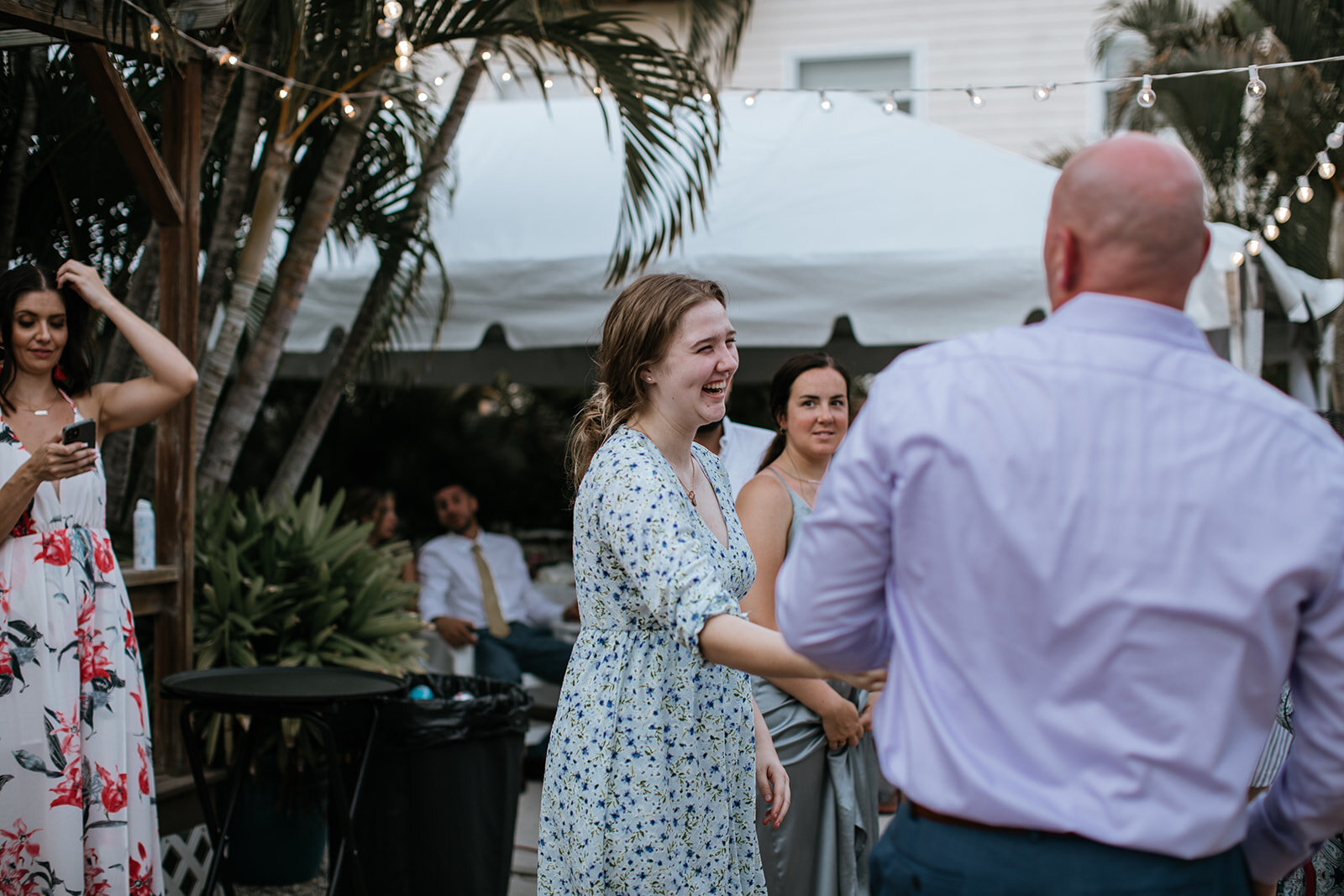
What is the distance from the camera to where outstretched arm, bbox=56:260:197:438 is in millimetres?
3535

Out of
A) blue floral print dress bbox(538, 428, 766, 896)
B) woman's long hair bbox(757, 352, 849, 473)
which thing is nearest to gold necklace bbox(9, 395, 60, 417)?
blue floral print dress bbox(538, 428, 766, 896)

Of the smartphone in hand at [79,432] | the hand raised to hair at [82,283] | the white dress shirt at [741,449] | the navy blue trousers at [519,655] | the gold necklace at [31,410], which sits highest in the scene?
the hand raised to hair at [82,283]

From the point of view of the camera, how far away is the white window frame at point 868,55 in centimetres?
1188

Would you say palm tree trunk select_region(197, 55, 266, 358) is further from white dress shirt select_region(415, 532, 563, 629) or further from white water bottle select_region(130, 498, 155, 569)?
white dress shirt select_region(415, 532, 563, 629)

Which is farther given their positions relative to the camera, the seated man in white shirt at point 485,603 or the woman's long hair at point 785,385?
the seated man in white shirt at point 485,603

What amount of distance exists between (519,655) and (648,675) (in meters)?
4.46

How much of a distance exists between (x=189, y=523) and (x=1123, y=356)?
3617 millimetres

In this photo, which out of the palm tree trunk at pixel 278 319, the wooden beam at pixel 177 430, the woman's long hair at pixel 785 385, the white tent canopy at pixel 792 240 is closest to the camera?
the woman's long hair at pixel 785 385

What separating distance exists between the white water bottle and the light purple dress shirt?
321 cm

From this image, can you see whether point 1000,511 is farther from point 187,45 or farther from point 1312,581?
point 187,45

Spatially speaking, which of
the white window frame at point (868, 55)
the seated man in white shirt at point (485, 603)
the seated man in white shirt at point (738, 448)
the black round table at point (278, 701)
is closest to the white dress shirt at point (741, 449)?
the seated man in white shirt at point (738, 448)

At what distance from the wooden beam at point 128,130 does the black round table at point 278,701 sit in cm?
163

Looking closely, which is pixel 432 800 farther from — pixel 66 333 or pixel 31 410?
pixel 66 333

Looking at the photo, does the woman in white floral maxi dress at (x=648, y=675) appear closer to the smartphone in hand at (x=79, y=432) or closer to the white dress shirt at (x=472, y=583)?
the smartphone in hand at (x=79, y=432)
